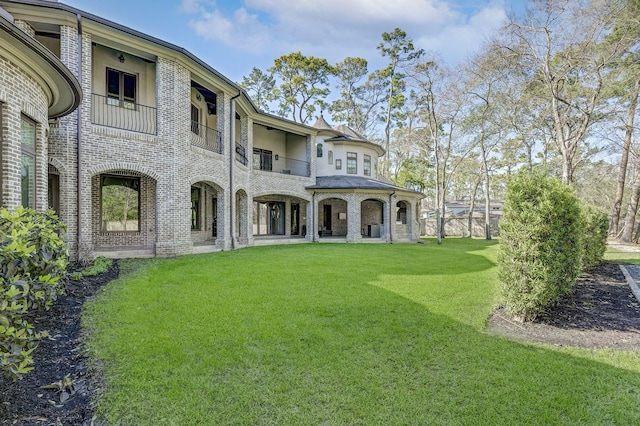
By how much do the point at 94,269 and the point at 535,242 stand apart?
9057 mm

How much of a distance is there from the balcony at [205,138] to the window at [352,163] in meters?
9.51

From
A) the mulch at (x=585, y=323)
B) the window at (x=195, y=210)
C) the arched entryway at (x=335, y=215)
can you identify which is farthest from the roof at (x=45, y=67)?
the arched entryway at (x=335, y=215)

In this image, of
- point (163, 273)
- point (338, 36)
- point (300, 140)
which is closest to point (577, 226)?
point (163, 273)

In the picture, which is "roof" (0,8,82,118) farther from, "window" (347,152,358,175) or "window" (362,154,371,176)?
"window" (362,154,371,176)

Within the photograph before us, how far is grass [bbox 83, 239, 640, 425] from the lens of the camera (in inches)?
110

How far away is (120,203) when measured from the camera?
12.4 meters

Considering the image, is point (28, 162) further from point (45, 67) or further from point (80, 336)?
point (80, 336)

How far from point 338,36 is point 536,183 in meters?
14.0

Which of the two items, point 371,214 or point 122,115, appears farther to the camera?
point 371,214

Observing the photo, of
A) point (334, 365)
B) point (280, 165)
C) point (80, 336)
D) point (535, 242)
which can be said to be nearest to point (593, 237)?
point (535, 242)

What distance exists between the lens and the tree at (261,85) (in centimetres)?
3353

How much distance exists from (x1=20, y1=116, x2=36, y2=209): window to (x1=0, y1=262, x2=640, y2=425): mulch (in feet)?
5.84

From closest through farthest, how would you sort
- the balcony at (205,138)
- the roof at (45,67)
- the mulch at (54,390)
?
A: the mulch at (54,390) → the roof at (45,67) → the balcony at (205,138)

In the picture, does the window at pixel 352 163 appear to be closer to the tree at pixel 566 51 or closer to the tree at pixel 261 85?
the tree at pixel 566 51
